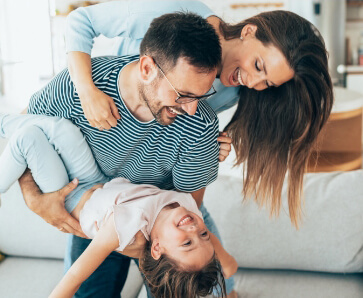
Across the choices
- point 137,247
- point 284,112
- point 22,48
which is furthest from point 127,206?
point 22,48

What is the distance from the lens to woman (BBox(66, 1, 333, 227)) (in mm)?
1359

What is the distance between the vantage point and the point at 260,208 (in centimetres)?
193

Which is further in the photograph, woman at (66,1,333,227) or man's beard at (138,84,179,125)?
woman at (66,1,333,227)

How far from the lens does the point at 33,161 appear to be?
138 centimetres

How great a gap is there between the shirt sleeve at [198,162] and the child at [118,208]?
6 cm

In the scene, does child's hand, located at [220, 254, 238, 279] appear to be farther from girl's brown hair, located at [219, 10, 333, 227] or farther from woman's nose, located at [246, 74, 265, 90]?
woman's nose, located at [246, 74, 265, 90]

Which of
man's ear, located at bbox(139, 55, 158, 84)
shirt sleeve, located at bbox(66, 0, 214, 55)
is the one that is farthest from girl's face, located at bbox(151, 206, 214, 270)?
shirt sleeve, located at bbox(66, 0, 214, 55)

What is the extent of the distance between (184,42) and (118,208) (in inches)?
22.1

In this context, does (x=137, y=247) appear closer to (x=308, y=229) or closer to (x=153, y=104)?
(x=153, y=104)

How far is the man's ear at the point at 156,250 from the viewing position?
1446 mm

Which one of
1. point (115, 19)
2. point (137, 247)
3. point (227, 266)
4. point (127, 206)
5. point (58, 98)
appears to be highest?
point (115, 19)

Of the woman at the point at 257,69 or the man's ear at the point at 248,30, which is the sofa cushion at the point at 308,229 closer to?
the woman at the point at 257,69

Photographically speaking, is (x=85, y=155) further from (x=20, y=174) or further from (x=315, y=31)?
(x=315, y=31)

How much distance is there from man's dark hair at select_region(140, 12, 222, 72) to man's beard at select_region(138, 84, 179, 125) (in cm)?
9
